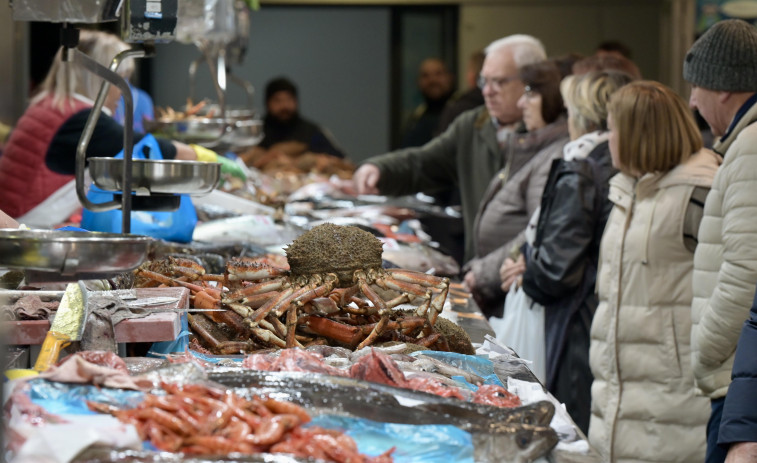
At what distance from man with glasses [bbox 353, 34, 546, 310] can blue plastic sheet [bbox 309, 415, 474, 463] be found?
4090 mm

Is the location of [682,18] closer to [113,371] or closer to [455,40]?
[455,40]

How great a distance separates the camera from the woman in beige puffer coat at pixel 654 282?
13.8ft

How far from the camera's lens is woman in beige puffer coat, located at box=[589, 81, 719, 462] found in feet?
13.8

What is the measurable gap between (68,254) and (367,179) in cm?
477

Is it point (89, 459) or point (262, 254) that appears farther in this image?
point (262, 254)

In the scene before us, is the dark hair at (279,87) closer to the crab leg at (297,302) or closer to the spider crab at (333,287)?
the spider crab at (333,287)

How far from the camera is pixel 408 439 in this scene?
212 centimetres

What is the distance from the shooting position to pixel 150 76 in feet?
45.5

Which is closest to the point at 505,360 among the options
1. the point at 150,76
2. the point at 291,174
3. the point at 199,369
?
the point at 199,369

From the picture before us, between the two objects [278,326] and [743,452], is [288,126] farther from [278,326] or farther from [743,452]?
[743,452]

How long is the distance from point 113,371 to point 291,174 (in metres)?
7.20

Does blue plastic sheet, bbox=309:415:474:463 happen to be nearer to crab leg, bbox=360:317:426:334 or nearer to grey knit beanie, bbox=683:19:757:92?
crab leg, bbox=360:317:426:334

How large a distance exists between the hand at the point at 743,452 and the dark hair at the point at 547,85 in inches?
114

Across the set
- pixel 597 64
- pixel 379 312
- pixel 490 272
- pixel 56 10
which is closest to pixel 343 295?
pixel 379 312
